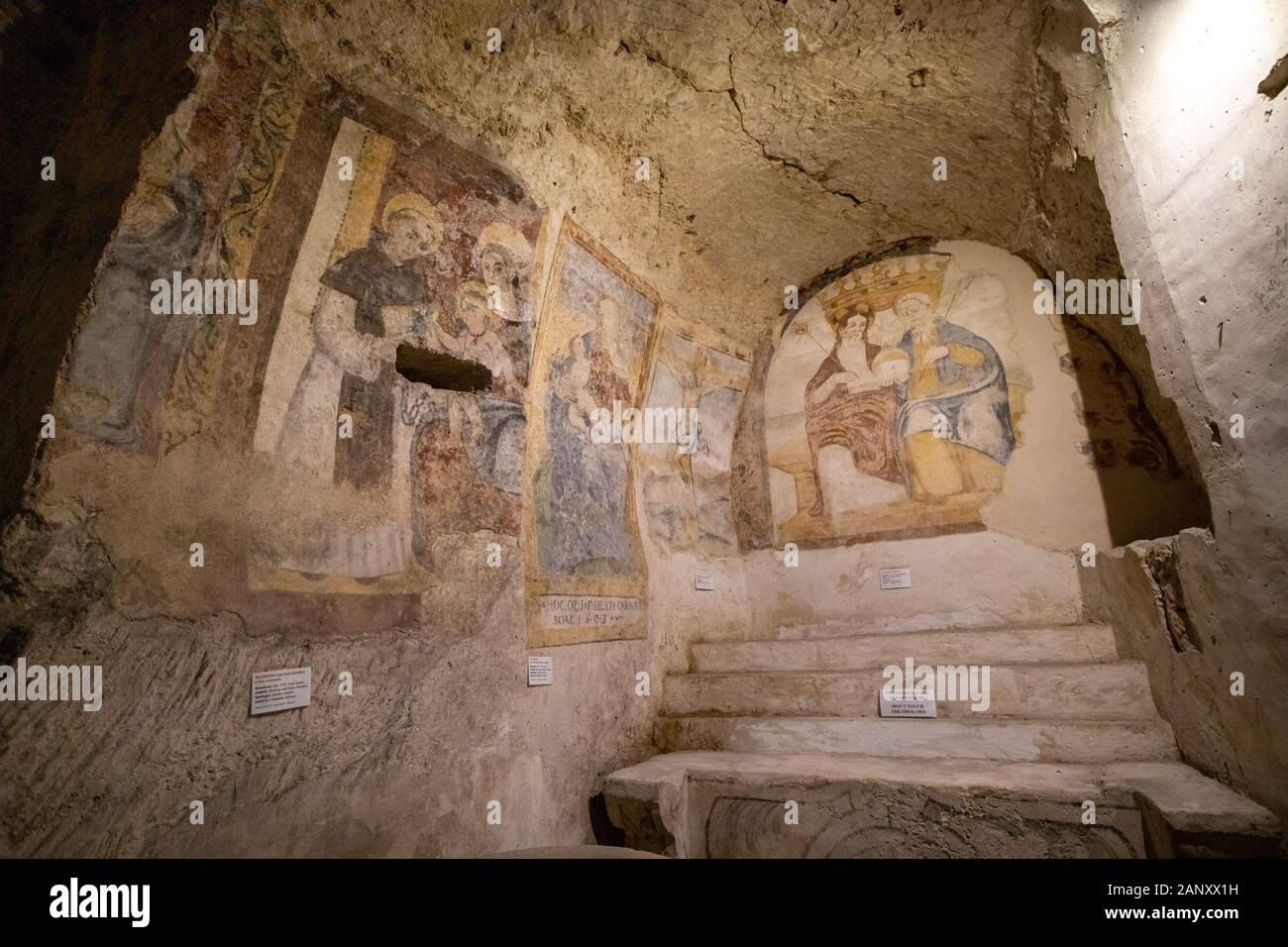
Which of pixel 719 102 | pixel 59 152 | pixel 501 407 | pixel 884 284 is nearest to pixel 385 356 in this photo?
pixel 501 407

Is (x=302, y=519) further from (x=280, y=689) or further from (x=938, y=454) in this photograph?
(x=938, y=454)

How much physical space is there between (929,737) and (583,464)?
247 cm

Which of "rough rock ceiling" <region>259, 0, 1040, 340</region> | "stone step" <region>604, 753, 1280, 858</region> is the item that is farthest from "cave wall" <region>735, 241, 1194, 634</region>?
"stone step" <region>604, 753, 1280, 858</region>

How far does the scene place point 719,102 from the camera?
4.05 m

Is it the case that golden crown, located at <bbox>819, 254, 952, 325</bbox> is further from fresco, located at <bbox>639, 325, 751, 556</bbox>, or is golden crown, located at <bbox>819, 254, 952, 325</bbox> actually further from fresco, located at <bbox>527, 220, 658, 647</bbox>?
fresco, located at <bbox>527, 220, 658, 647</bbox>

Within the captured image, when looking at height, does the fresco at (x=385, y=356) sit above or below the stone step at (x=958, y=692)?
above

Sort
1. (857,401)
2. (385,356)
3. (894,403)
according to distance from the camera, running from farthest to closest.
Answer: (857,401)
(894,403)
(385,356)

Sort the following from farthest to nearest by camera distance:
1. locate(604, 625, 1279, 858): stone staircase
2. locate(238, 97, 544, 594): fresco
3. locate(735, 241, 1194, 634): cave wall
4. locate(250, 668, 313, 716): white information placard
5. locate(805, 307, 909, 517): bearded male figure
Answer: locate(805, 307, 909, 517): bearded male figure
locate(735, 241, 1194, 634): cave wall
locate(604, 625, 1279, 858): stone staircase
locate(238, 97, 544, 594): fresco
locate(250, 668, 313, 716): white information placard

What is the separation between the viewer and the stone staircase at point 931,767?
2801 mm

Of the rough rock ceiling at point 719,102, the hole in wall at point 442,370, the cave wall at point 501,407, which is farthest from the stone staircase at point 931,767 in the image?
the rough rock ceiling at point 719,102

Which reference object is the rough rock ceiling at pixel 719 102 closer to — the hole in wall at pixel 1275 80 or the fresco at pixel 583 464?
the fresco at pixel 583 464

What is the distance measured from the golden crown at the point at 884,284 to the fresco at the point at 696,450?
0.90 metres

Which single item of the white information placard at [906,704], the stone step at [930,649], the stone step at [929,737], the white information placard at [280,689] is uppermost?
the white information placard at [280,689]

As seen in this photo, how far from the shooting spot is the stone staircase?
280 cm
